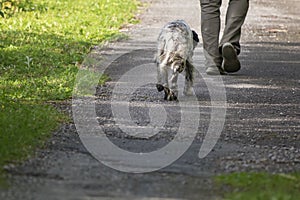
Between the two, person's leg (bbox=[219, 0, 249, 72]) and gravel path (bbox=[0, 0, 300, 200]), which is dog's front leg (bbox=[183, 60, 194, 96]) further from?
person's leg (bbox=[219, 0, 249, 72])

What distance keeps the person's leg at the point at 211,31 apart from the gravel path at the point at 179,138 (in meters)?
0.20

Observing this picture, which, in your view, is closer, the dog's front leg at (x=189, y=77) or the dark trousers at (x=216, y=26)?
the dog's front leg at (x=189, y=77)

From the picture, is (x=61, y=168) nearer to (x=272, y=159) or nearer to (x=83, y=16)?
(x=272, y=159)

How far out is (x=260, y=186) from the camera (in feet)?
17.6

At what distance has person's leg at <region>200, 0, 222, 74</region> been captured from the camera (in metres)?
10.1

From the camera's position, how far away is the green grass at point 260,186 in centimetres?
507

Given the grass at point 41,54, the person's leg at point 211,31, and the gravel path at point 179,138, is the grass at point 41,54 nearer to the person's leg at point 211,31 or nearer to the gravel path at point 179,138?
the gravel path at point 179,138

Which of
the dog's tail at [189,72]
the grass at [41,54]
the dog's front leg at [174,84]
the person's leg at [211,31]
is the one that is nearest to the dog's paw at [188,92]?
the dog's tail at [189,72]

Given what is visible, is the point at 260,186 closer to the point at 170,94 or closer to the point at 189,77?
the point at 170,94

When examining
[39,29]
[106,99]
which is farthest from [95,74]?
[39,29]

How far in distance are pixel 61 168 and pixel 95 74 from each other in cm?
430

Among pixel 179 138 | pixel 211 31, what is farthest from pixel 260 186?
pixel 211 31

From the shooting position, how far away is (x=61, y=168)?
18.6 feet

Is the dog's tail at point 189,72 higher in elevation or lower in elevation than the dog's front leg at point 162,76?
lower
